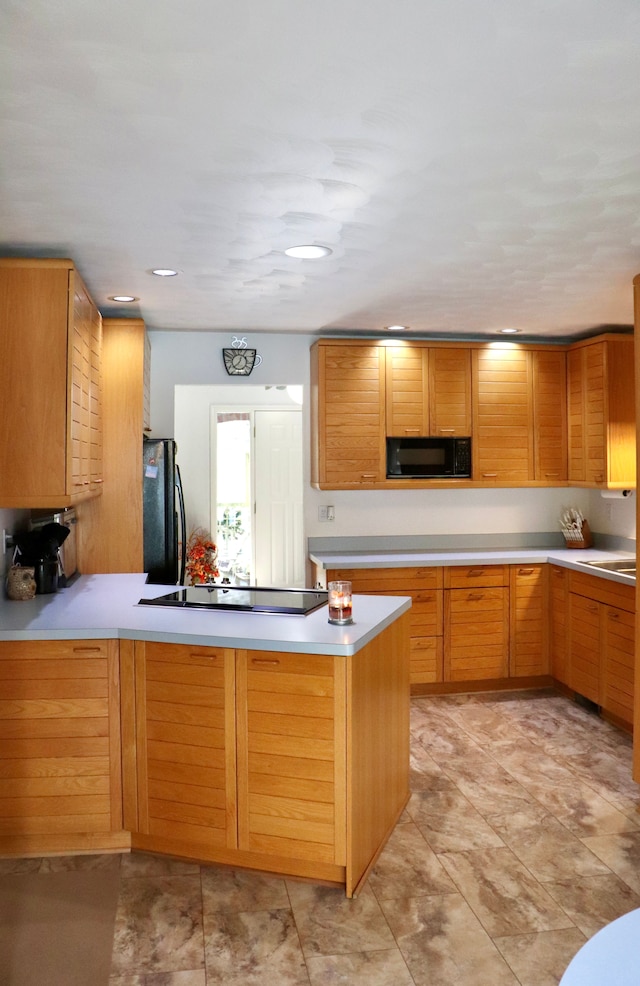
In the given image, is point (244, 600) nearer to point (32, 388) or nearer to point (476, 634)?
point (32, 388)

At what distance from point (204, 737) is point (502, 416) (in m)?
3.41

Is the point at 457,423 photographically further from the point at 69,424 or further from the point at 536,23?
the point at 536,23

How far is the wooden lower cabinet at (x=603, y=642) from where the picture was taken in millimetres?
4367

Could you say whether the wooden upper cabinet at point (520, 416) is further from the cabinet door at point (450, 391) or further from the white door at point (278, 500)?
the white door at point (278, 500)

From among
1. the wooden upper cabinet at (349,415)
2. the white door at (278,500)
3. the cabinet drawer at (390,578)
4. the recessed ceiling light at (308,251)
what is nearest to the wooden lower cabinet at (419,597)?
the cabinet drawer at (390,578)

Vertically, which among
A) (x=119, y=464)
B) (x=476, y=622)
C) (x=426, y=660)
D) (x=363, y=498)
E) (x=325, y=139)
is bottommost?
(x=426, y=660)

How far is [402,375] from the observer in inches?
209

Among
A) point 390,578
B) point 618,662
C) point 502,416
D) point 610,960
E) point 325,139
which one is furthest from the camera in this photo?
point 502,416

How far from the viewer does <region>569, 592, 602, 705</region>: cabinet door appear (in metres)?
4.72

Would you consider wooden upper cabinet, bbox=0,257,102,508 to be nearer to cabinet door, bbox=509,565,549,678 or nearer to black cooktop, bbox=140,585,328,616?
black cooktop, bbox=140,585,328,616

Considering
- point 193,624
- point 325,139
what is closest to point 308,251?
point 325,139

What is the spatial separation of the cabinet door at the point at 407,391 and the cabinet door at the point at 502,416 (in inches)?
15.0

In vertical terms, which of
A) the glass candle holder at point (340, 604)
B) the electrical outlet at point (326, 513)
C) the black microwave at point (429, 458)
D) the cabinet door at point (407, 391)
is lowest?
the glass candle holder at point (340, 604)

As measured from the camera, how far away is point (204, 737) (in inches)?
117
